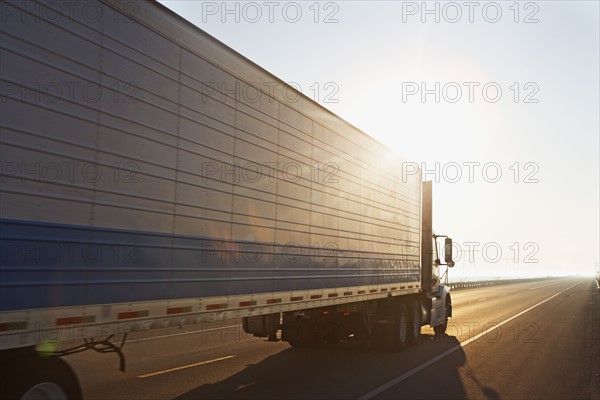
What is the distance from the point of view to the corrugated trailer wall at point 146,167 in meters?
4.07

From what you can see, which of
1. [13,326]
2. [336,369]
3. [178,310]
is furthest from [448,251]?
[13,326]

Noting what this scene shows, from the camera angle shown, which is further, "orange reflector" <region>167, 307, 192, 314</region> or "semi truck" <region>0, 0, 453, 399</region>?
"orange reflector" <region>167, 307, 192, 314</region>

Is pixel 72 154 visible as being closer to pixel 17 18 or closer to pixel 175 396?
pixel 17 18

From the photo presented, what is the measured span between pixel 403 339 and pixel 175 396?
662 centimetres

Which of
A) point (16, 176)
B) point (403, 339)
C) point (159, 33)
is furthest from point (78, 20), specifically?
point (403, 339)

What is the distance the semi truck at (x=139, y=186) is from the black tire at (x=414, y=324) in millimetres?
5015

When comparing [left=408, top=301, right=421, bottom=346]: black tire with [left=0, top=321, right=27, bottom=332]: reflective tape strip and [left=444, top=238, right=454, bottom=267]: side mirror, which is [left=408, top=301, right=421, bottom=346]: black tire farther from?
[left=0, top=321, right=27, bottom=332]: reflective tape strip

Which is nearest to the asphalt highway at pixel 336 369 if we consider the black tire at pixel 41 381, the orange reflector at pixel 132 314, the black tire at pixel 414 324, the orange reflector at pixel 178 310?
the black tire at pixel 414 324

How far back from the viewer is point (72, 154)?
4.40m

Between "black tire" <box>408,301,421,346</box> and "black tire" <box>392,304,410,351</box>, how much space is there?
0.64 feet

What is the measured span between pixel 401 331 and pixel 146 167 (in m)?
8.93

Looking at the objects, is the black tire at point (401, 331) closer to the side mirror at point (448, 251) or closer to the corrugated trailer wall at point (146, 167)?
the side mirror at point (448, 251)

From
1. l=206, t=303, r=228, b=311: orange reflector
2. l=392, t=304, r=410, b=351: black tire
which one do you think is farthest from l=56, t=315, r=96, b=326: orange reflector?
l=392, t=304, r=410, b=351: black tire

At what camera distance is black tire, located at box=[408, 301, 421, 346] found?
1323 centimetres
